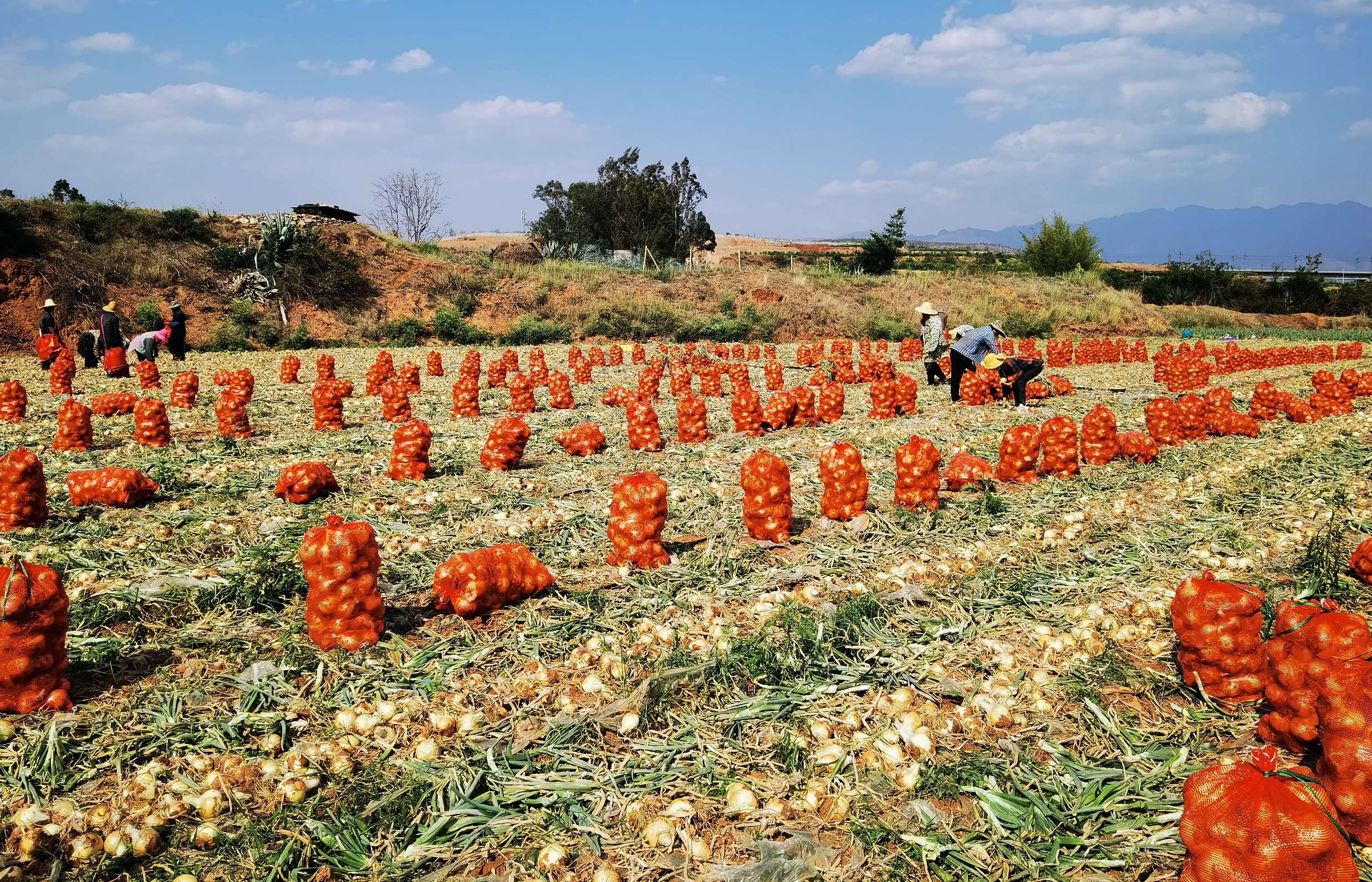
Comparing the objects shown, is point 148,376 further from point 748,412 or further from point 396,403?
point 748,412

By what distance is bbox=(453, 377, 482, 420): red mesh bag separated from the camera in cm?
1183

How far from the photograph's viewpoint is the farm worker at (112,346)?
1535cm

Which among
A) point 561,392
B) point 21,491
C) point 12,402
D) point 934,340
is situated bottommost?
point 21,491

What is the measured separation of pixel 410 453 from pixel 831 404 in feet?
20.1

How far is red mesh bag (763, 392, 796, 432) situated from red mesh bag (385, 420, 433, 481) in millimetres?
4784

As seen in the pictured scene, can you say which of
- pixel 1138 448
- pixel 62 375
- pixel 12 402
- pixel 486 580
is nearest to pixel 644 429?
pixel 486 580

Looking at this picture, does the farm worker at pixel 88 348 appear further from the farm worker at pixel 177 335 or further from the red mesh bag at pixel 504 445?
the red mesh bag at pixel 504 445

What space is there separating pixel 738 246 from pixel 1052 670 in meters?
98.4

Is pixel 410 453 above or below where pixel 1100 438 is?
above

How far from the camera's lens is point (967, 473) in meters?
7.12

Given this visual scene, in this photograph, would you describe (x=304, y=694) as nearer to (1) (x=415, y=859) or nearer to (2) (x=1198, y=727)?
(1) (x=415, y=859)

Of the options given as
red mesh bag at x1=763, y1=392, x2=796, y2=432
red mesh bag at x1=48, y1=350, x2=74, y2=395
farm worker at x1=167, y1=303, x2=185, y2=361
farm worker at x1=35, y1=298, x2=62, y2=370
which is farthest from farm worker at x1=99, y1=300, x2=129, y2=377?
red mesh bag at x1=763, y1=392, x2=796, y2=432

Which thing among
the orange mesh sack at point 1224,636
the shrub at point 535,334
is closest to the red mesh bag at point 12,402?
the orange mesh sack at point 1224,636

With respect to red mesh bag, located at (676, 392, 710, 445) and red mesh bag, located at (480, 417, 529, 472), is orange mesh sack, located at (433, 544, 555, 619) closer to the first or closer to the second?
red mesh bag, located at (480, 417, 529, 472)
